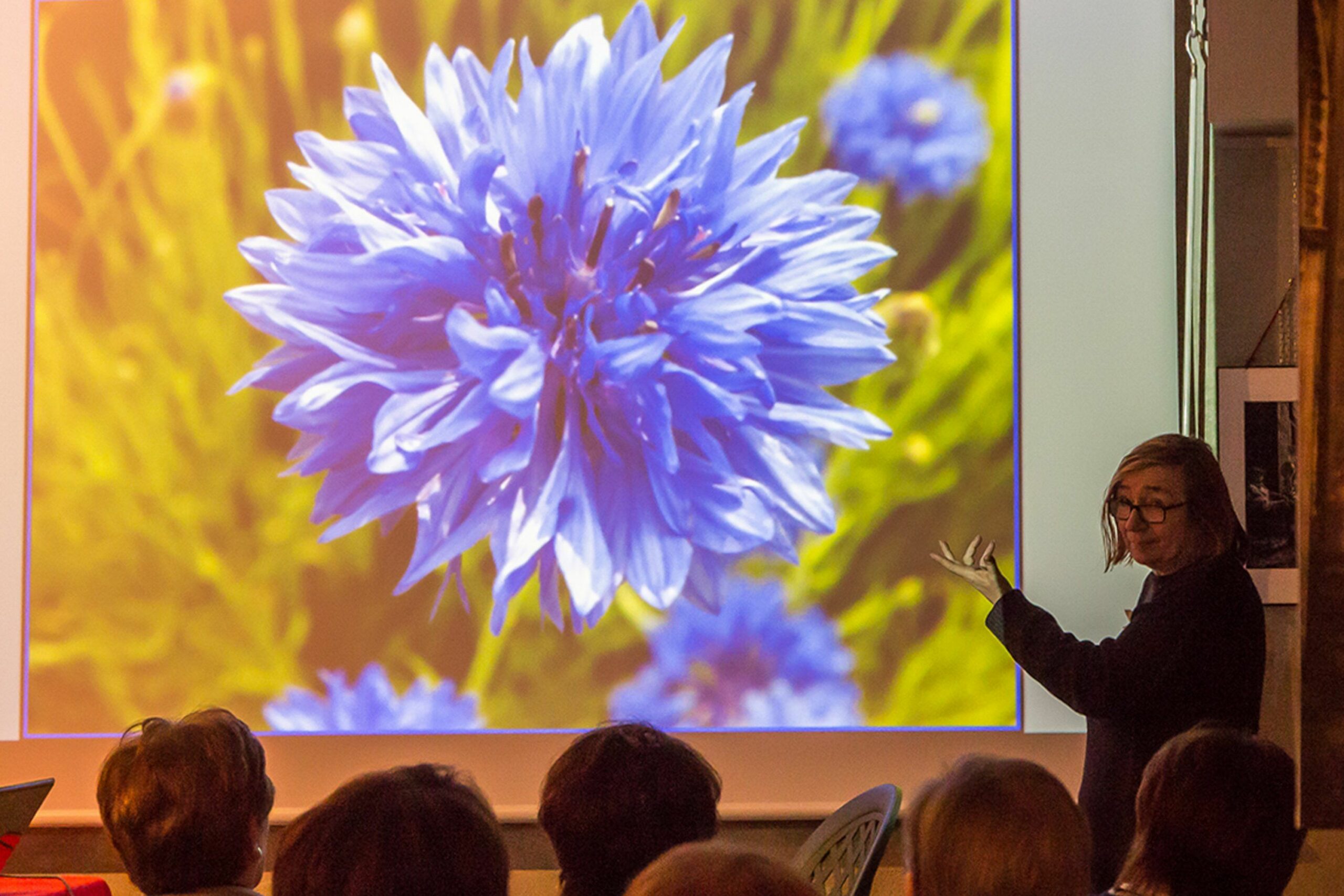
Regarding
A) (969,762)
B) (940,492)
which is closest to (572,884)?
(969,762)

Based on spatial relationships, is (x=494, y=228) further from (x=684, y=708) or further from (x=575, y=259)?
(x=684, y=708)

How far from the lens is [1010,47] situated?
9.15 ft

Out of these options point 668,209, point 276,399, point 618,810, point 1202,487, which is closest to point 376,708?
point 276,399

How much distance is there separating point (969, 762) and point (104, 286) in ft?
7.44

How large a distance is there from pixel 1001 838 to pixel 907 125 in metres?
1.85

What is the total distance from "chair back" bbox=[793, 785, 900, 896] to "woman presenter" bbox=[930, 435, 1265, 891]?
43cm

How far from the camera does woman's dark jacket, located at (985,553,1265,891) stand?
206 cm

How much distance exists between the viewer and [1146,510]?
2174 millimetres

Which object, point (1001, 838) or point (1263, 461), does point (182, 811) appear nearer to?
point (1001, 838)

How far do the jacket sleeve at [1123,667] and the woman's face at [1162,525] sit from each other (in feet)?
0.32

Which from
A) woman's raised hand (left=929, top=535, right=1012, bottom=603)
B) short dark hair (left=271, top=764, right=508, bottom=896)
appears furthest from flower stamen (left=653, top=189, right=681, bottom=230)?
short dark hair (left=271, top=764, right=508, bottom=896)

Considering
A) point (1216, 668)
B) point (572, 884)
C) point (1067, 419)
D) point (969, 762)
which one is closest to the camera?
point (969, 762)

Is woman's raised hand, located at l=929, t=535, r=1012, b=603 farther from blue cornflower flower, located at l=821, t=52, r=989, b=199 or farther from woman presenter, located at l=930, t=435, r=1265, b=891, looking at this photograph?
blue cornflower flower, located at l=821, t=52, r=989, b=199

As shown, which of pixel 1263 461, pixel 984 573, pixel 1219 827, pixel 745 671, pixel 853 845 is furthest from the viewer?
pixel 745 671
